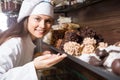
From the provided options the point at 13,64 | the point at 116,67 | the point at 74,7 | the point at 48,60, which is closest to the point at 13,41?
the point at 13,64

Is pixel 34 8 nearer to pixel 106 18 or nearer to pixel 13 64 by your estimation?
pixel 13 64

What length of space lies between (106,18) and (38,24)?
51 cm

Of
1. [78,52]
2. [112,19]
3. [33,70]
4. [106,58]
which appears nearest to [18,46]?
[33,70]

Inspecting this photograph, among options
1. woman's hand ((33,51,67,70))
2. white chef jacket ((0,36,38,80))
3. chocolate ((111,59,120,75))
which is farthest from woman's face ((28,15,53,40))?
chocolate ((111,59,120,75))

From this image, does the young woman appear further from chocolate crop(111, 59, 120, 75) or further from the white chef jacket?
chocolate crop(111, 59, 120, 75)

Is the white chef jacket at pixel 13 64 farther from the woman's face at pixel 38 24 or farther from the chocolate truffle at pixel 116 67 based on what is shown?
the chocolate truffle at pixel 116 67

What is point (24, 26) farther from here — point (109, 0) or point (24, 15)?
point (109, 0)

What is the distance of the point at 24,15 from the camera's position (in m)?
1.31

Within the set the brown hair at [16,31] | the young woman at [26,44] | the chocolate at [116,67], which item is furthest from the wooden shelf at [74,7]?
the chocolate at [116,67]

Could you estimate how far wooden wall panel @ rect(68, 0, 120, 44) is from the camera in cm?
138

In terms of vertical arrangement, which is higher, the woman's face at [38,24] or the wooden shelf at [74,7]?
the wooden shelf at [74,7]

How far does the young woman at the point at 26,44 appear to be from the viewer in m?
1.00

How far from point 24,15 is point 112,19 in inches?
22.3

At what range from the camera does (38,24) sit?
4.21 ft
